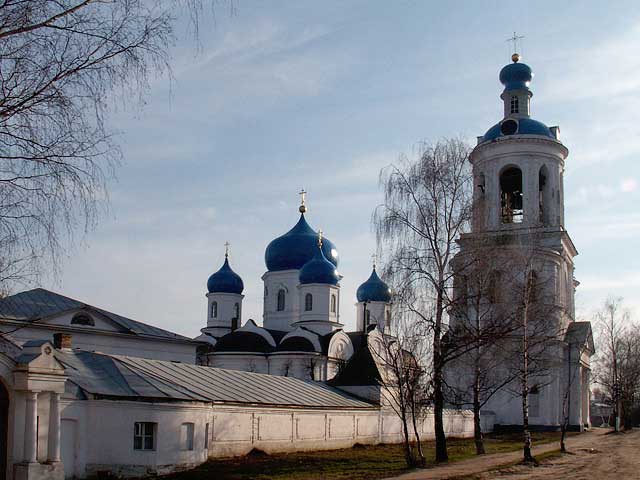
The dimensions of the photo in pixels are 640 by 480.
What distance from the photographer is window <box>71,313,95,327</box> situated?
3366 centimetres

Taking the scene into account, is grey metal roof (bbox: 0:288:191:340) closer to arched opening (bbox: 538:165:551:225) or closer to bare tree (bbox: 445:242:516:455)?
bare tree (bbox: 445:242:516:455)

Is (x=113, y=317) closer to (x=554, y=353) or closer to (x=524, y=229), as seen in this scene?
(x=524, y=229)

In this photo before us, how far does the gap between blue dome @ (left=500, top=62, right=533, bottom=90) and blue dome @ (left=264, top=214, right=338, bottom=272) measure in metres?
17.6

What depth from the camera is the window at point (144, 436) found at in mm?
19203

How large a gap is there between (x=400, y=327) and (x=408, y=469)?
3918mm

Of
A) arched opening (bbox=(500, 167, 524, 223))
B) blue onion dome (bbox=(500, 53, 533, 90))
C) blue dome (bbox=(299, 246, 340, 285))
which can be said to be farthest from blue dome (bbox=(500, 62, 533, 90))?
blue dome (bbox=(299, 246, 340, 285))

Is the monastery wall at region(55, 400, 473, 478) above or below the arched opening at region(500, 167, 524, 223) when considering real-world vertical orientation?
below

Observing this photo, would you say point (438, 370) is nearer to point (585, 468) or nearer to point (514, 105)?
point (585, 468)

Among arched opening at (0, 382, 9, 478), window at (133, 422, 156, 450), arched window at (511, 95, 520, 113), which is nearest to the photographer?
arched opening at (0, 382, 9, 478)

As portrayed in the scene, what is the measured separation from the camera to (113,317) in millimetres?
35188

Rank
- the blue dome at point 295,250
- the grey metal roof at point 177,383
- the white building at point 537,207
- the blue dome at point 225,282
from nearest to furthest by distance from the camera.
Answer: the grey metal roof at point 177,383
the white building at point 537,207
the blue dome at point 295,250
the blue dome at point 225,282

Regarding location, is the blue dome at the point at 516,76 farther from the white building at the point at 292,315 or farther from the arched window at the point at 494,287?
the arched window at the point at 494,287

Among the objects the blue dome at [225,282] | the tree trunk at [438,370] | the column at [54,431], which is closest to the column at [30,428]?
the column at [54,431]

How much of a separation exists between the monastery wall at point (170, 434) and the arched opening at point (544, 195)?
19335mm
